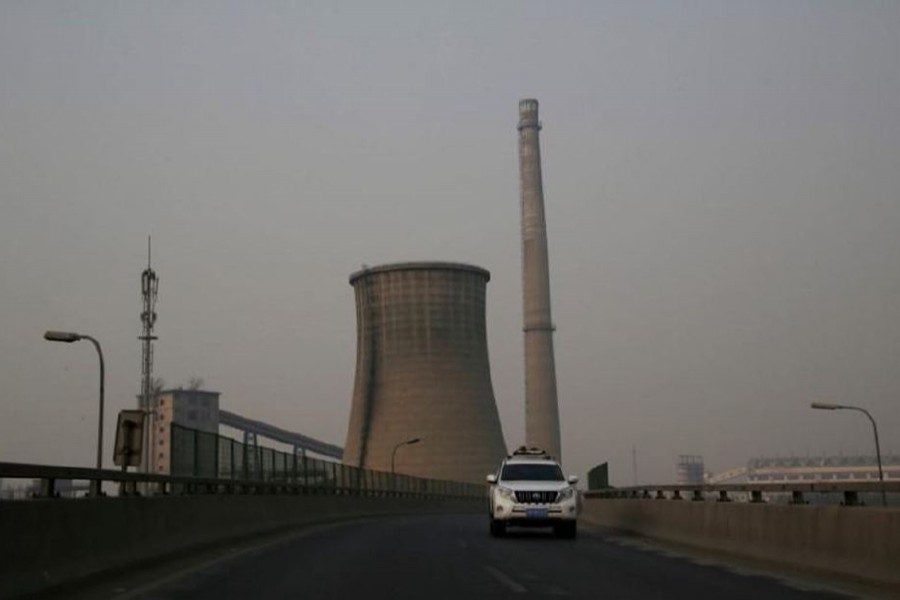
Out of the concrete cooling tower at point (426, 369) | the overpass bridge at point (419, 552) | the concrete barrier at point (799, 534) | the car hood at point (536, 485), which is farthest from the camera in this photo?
the concrete cooling tower at point (426, 369)

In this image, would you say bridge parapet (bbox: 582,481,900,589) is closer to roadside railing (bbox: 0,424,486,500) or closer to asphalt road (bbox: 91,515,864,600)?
asphalt road (bbox: 91,515,864,600)

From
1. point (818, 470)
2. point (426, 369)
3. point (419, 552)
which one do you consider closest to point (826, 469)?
point (818, 470)

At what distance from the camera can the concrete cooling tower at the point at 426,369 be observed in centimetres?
8112

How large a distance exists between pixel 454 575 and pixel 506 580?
1.03 m

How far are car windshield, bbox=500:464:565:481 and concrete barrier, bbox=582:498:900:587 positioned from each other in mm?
2606

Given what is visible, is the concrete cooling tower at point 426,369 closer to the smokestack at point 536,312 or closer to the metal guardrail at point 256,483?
the metal guardrail at point 256,483

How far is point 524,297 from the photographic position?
106000 mm

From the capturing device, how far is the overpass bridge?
12227mm

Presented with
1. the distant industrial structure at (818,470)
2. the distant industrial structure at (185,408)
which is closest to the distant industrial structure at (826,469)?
the distant industrial structure at (818,470)

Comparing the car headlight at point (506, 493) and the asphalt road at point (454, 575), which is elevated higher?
the car headlight at point (506, 493)

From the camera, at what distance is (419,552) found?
1894cm

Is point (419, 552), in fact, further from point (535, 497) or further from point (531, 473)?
point (531, 473)

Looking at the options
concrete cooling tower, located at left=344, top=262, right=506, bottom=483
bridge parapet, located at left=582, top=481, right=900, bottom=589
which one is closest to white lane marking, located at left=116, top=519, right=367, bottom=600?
bridge parapet, located at left=582, top=481, right=900, bottom=589

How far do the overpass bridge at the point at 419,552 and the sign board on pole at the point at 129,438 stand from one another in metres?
0.88
